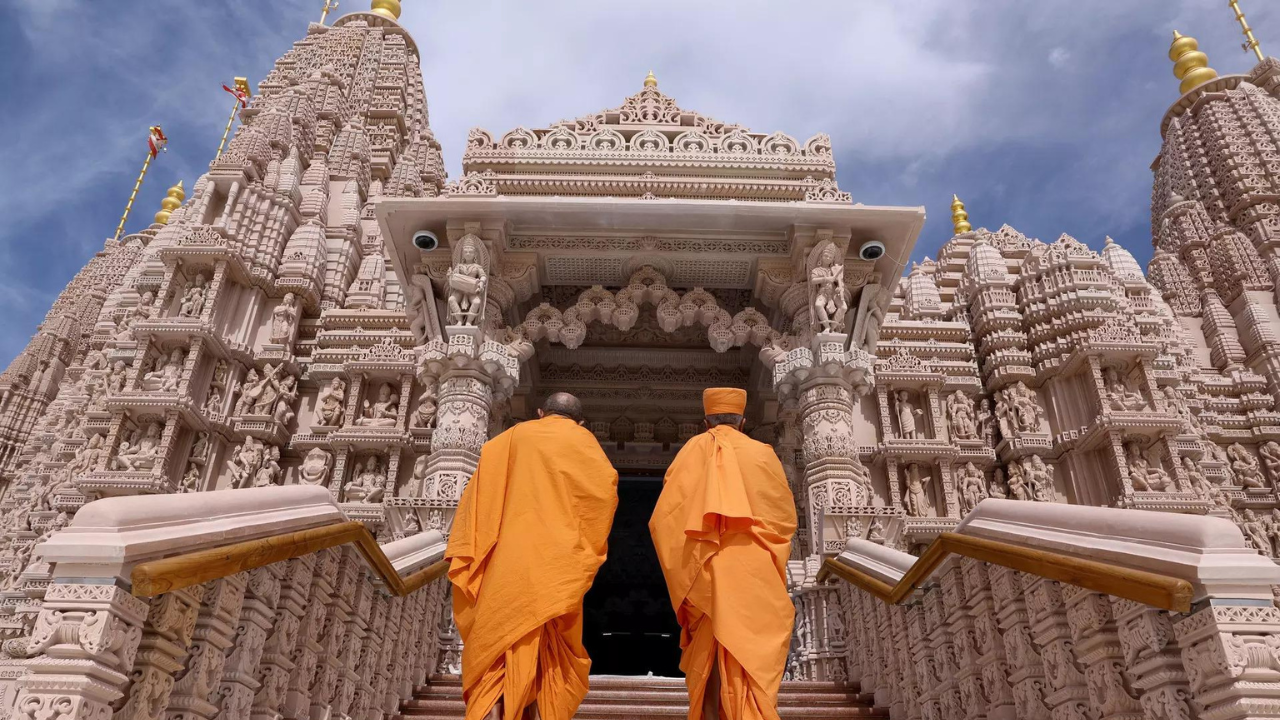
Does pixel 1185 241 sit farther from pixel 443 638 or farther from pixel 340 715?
pixel 340 715

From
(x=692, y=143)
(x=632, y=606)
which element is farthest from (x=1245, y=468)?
(x=692, y=143)

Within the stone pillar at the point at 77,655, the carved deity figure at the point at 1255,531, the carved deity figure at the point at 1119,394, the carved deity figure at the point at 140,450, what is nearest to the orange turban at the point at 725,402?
the stone pillar at the point at 77,655

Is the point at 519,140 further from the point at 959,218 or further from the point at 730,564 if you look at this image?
the point at 959,218

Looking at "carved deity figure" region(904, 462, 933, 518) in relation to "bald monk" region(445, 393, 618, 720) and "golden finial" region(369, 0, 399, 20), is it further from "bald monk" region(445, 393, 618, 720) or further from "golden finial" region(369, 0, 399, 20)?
"golden finial" region(369, 0, 399, 20)

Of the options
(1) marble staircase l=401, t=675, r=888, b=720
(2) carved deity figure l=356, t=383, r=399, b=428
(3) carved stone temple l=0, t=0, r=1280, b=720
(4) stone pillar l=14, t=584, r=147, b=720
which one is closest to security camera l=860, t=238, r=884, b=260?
(3) carved stone temple l=0, t=0, r=1280, b=720

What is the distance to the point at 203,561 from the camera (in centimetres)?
301

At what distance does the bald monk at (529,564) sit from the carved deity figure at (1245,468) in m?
16.8

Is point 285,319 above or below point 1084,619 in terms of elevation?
above

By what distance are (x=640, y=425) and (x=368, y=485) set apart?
4.14m

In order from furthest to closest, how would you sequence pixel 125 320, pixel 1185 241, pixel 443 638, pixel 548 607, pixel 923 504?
pixel 1185 241 → pixel 125 320 → pixel 923 504 → pixel 443 638 → pixel 548 607

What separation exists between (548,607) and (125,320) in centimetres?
1557

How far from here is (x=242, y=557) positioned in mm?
3254

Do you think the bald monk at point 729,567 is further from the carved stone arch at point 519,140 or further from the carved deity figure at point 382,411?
the carved deity figure at point 382,411

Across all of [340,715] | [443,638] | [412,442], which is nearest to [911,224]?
[443,638]
